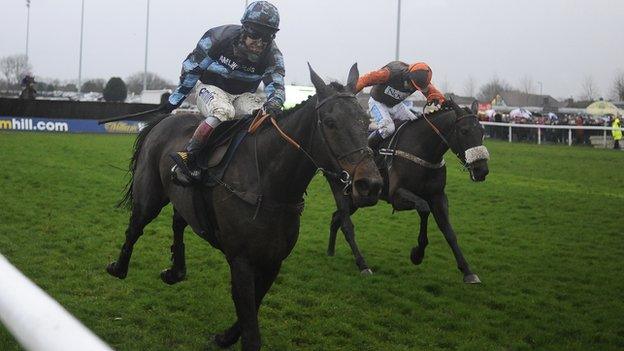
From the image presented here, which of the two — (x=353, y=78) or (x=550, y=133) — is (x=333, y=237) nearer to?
(x=353, y=78)

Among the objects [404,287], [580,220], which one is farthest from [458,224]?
[404,287]

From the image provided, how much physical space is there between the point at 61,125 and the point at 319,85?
28761mm

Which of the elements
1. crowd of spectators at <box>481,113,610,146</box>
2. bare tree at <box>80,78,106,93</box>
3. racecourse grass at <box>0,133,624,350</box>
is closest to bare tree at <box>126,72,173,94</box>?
bare tree at <box>80,78,106,93</box>

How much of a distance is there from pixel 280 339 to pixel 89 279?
2.67m

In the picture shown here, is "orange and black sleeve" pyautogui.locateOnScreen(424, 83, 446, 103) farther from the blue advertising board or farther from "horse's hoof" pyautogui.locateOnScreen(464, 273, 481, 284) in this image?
the blue advertising board

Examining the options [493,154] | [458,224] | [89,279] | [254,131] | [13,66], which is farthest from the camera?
[13,66]

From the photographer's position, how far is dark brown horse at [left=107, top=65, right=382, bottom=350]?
4.54 m

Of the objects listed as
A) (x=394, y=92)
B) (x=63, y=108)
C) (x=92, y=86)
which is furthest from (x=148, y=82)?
(x=394, y=92)

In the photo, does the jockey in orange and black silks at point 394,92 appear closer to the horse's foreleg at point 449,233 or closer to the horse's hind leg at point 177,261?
the horse's foreleg at point 449,233

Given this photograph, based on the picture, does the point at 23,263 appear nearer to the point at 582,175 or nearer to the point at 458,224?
the point at 458,224

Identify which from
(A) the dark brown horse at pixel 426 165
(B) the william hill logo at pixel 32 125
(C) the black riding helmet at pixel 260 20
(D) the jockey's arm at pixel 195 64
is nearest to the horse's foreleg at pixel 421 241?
(A) the dark brown horse at pixel 426 165

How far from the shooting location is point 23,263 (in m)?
8.16

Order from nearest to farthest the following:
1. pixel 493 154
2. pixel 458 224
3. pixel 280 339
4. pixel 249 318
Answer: pixel 249 318
pixel 280 339
pixel 458 224
pixel 493 154

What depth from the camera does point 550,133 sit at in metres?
37.6
